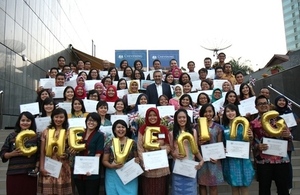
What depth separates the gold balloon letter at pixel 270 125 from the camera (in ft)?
12.4

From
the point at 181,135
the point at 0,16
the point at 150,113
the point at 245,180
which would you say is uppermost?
the point at 0,16

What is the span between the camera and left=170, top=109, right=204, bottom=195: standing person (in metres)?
3.77

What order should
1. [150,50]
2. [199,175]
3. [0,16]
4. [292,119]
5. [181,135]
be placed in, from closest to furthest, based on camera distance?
[181,135], [199,175], [292,119], [0,16], [150,50]

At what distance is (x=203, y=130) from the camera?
3.81m

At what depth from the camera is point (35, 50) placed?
47.5 ft

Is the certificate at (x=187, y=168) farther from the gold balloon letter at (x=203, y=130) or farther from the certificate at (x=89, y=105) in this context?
the certificate at (x=89, y=105)

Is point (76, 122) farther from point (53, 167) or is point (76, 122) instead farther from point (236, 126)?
point (236, 126)

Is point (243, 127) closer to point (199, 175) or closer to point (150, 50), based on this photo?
point (199, 175)

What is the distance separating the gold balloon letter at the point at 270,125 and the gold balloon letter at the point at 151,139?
1524 mm

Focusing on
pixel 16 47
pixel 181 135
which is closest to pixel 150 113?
pixel 181 135

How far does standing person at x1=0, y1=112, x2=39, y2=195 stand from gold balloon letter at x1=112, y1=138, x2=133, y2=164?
109cm

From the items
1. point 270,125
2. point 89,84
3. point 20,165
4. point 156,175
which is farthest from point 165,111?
point 89,84

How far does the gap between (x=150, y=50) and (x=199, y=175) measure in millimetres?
16599

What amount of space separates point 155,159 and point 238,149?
3.89 ft
